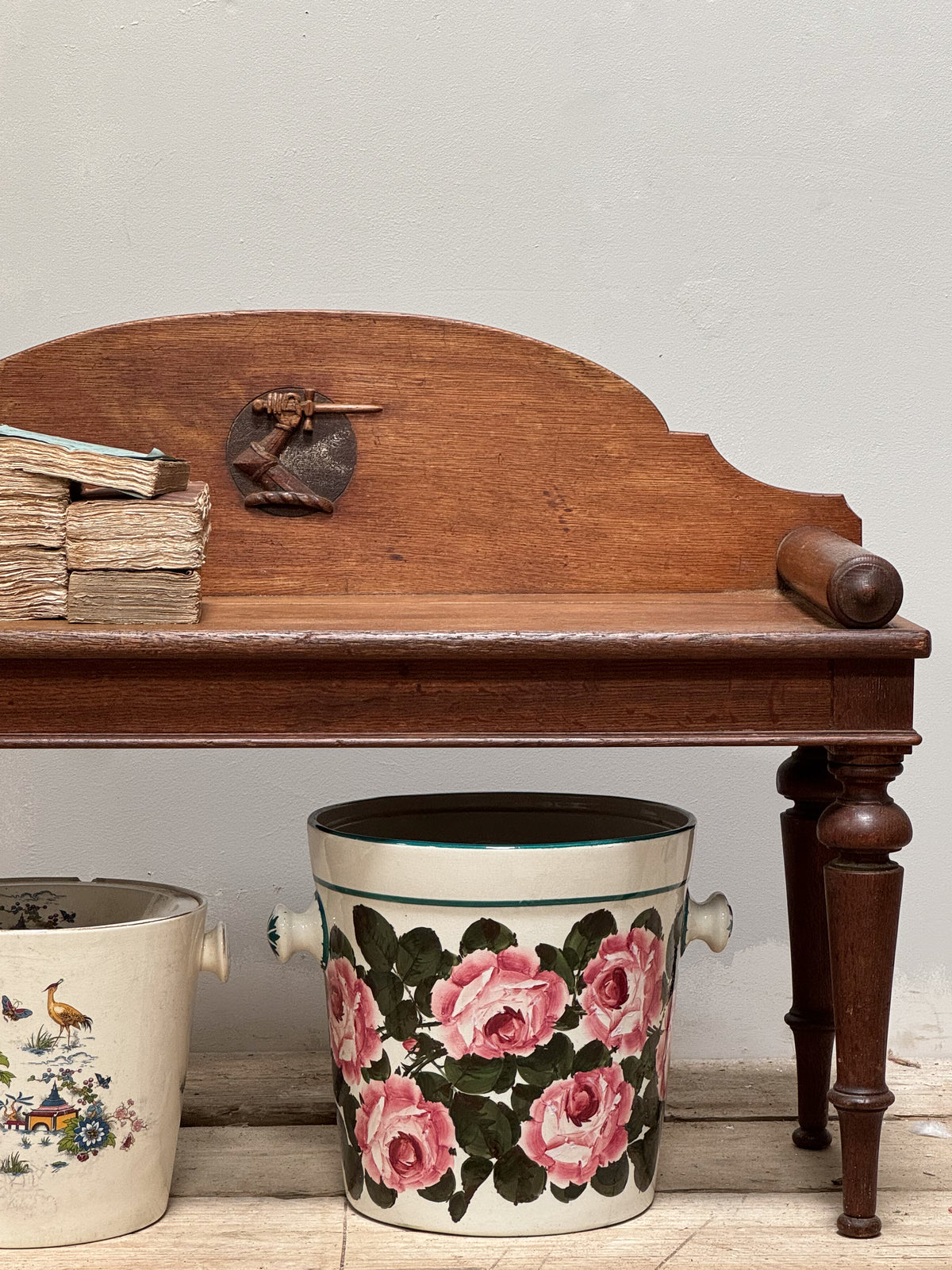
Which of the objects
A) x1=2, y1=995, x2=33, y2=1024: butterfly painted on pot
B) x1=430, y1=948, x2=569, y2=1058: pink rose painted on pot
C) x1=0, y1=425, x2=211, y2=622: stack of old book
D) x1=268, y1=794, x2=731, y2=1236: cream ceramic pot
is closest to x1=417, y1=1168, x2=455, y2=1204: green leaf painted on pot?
x1=268, y1=794, x2=731, y2=1236: cream ceramic pot

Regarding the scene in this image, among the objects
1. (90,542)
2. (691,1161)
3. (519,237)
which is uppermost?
(519,237)

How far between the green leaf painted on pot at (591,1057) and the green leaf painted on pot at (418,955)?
0.43 ft

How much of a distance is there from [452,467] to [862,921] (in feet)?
1.85

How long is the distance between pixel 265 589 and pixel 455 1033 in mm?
459

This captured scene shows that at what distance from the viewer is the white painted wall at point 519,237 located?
5.10 ft

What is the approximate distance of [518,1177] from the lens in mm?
1129

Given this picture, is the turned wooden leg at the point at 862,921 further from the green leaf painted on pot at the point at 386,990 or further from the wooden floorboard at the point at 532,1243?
the green leaf painted on pot at the point at 386,990

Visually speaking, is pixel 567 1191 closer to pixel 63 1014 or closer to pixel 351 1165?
pixel 351 1165

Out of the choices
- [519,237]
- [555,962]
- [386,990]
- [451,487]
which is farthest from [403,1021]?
[519,237]

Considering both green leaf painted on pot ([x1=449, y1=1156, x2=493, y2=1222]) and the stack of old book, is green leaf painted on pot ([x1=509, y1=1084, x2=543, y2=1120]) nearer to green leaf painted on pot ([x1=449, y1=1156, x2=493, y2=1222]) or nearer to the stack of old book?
green leaf painted on pot ([x1=449, y1=1156, x2=493, y2=1222])

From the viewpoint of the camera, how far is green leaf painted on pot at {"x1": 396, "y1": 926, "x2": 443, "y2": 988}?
1112 mm

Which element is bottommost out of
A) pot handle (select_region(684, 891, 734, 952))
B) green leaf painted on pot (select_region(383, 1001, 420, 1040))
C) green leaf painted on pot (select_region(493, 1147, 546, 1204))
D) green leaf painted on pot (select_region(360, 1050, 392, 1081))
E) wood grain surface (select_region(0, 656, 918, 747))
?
green leaf painted on pot (select_region(493, 1147, 546, 1204))

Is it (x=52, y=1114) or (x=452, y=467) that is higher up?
(x=452, y=467)

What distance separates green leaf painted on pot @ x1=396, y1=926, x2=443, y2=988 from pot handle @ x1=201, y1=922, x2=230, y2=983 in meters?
0.16
